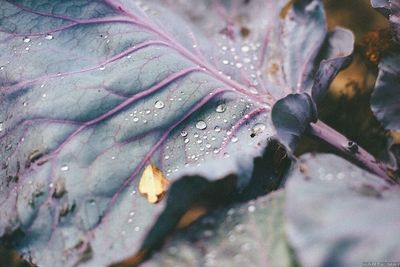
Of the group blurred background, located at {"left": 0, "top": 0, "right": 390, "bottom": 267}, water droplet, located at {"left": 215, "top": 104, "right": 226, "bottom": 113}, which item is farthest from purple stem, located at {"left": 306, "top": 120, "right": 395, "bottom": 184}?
water droplet, located at {"left": 215, "top": 104, "right": 226, "bottom": 113}

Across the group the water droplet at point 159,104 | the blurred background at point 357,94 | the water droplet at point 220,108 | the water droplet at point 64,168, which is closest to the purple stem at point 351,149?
the blurred background at point 357,94

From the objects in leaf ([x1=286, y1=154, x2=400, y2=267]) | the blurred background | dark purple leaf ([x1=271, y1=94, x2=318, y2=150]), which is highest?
leaf ([x1=286, y1=154, x2=400, y2=267])

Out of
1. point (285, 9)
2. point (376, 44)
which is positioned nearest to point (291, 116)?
point (376, 44)

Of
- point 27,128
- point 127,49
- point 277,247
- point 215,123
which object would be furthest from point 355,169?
point 27,128

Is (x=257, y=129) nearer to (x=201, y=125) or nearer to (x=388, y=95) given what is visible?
(x=201, y=125)

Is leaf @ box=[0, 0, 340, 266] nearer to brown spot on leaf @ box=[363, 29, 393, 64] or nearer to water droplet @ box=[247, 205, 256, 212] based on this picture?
water droplet @ box=[247, 205, 256, 212]
